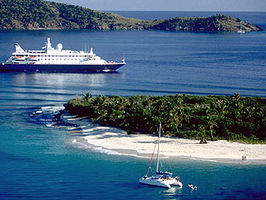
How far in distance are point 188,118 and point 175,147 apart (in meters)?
5.37

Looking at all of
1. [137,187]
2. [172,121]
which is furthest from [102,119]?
[137,187]

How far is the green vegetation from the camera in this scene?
5394 centimetres

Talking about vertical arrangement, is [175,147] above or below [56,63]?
below

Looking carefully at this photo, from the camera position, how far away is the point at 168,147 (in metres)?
51.1

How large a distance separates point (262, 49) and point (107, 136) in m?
103

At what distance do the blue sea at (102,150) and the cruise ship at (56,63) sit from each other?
2.77 m

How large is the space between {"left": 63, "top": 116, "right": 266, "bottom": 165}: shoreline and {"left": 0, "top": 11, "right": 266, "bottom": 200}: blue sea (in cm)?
98

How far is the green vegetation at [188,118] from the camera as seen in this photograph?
5394 cm

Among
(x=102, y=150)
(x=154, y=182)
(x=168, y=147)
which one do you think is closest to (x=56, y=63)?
(x=102, y=150)

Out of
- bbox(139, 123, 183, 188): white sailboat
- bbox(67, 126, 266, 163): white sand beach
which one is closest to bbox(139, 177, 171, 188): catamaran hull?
bbox(139, 123, 183, 188): white sailboat

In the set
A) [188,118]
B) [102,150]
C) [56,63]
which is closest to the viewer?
[102,150]

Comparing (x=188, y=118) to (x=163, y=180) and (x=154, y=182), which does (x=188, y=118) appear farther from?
(x=154, y=182)

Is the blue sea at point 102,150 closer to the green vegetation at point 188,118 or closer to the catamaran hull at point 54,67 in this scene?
the catamaran hull at point 54,67

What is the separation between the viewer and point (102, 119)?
59094 mm
